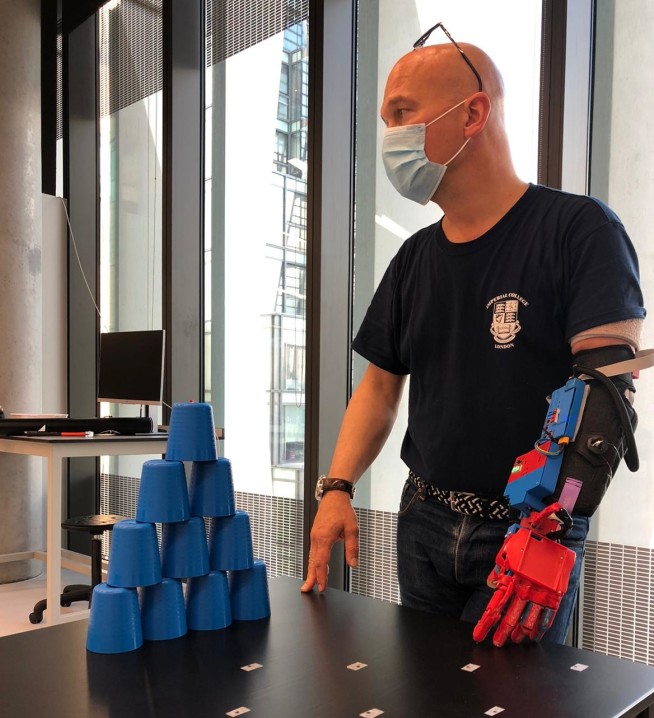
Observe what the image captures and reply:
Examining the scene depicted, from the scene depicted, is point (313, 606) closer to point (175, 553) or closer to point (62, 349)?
point (175, 553)

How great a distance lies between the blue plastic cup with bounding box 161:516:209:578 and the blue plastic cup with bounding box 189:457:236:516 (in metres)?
0.04

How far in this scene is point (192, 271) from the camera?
13.0 feet

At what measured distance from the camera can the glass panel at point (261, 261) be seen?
3.43m

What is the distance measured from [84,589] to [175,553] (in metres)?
2.90

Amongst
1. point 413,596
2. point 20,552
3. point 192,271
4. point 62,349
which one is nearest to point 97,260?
point 62,349

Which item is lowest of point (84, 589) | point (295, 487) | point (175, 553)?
point (84, 589)

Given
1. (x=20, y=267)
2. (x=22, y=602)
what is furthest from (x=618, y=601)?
(x=20, y=267)

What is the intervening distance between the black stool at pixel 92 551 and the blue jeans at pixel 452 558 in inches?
82.0

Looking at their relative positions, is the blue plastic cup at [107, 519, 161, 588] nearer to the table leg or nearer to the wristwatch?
the wristwatch

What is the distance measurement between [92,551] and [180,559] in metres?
2.54

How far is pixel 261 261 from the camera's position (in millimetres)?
3602

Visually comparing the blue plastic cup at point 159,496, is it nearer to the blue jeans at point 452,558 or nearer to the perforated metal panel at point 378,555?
the blue jeans at point 452,558

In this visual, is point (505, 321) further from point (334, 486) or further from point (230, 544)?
point (230, 544)

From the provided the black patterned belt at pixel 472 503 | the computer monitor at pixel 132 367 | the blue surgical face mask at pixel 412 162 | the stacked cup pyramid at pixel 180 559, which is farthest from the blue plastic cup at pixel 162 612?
the computer monitor at pixel 132 367
